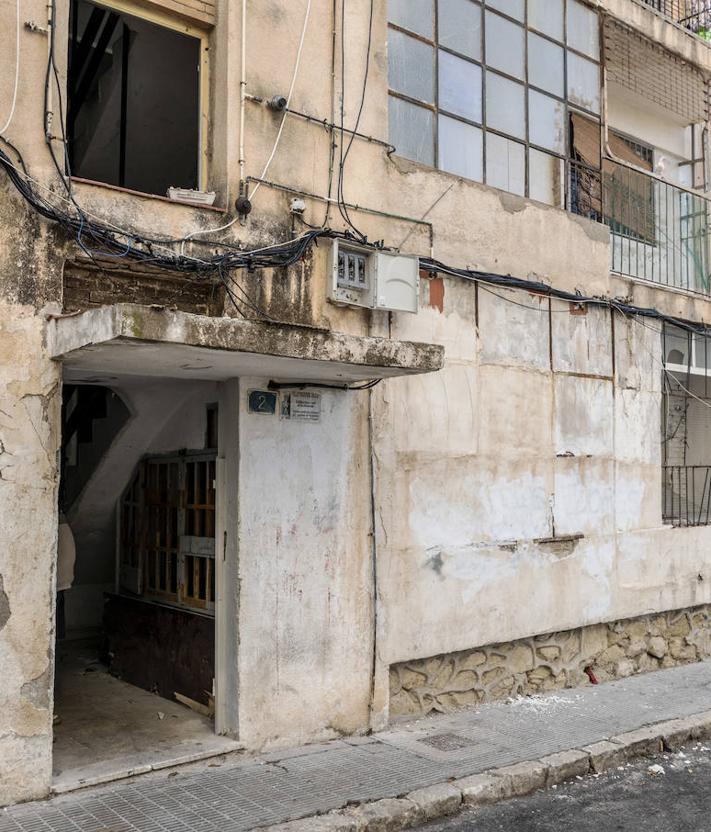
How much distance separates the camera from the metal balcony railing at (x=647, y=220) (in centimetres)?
997

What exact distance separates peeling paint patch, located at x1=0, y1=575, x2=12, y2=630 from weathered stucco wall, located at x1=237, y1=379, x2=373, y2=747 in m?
1.70

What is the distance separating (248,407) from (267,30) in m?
2.97

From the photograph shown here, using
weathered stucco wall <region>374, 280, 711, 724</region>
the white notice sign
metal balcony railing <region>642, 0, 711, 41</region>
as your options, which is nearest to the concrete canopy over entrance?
the white notice sign

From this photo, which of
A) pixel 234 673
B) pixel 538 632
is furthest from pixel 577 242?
pixel 234 673

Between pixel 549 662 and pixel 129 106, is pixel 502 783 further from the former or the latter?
pixel 129 106

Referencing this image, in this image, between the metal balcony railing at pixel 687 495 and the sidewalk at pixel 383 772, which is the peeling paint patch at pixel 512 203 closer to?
the metal balcony railing at pixel 687 495

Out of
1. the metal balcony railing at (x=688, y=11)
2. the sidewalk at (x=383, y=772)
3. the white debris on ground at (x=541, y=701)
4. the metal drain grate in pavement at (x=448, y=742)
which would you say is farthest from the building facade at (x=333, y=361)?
the metal balcony railing at (x=688, y=11)

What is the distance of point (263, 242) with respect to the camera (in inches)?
265

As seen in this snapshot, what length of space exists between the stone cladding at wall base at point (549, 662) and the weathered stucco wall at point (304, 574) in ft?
2.44

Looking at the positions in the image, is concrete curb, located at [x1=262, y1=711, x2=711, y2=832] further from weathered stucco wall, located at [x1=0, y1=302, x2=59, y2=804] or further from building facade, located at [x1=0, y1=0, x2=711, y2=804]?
weathered stucco wall, located at [x1=0, y1=302, x2=59, y2=804]

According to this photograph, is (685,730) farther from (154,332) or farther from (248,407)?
(154,332)

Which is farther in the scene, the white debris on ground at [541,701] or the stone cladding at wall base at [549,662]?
the white debris on ground at [541,701]

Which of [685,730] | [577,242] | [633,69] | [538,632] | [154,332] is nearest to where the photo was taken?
[154,332]

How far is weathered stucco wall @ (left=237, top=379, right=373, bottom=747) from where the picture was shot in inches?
258
